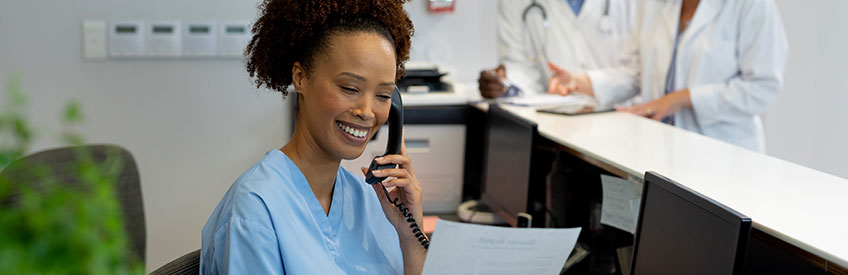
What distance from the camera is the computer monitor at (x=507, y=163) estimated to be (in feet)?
6.40

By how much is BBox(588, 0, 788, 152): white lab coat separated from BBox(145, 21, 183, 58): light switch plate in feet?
5.55

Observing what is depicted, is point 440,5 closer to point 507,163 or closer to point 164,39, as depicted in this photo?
point 164,39

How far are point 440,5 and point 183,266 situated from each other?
7.50ft

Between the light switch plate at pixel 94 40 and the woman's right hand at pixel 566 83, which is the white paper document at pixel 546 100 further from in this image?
the light switch plate at pixel 94 40

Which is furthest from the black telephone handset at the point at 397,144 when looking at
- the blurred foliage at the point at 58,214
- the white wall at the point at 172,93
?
the white wall at the point at 172,93

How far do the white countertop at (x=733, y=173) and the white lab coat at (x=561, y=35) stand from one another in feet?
3.06

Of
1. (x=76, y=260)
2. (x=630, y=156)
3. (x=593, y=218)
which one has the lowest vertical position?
(x=593, y=218)

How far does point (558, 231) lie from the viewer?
1149 mm

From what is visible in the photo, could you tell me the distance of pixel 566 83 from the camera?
2918mm

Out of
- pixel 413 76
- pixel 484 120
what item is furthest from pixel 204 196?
pixel 484 120

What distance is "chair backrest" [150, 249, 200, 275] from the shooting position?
1.05 metres

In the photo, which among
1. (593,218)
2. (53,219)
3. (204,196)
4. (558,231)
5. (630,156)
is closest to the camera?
(53,219)

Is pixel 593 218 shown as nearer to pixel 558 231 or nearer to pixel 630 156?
pixel 630 156

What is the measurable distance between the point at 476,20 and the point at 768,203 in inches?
84.3
